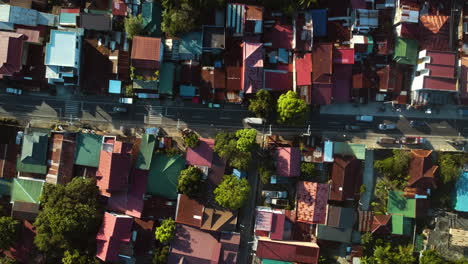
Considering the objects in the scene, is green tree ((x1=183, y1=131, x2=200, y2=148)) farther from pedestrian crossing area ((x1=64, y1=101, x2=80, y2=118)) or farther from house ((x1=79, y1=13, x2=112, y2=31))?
house ((x1=79, y1=13, x2=112, y2=31))

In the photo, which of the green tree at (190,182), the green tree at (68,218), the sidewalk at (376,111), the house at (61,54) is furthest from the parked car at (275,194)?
the house at (61,54)

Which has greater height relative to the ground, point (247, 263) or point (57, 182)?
point (57, 182)

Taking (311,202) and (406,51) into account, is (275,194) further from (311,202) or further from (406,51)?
(406,51)

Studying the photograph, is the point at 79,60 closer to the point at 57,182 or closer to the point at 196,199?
the point at 57,182

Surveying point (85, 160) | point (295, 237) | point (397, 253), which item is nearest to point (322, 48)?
point (295, 237)

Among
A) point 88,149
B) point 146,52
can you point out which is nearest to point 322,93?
point 146,52

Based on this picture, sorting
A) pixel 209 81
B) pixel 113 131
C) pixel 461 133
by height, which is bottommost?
pixel 113 131

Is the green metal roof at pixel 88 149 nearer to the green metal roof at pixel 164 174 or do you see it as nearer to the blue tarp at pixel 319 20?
the green metal roof at pixel 164 174
